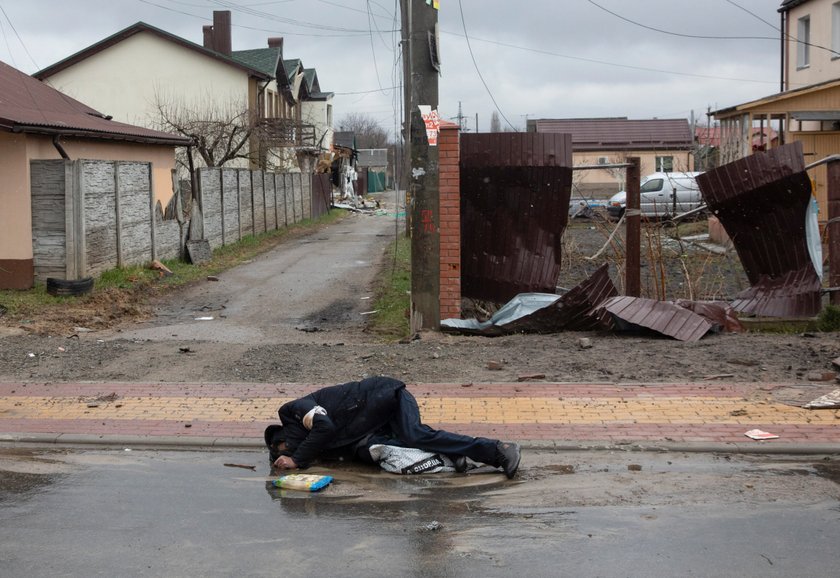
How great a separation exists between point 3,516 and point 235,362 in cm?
438

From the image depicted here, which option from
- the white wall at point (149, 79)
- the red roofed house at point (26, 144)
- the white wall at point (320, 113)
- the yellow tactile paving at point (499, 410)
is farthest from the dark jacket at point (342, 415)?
the white wall at point (320, 113)

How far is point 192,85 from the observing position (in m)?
40.7

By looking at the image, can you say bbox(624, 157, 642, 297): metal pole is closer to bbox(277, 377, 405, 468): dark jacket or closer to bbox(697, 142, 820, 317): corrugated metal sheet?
bbox(697, 142, 820, 317): corrugated metal sheet

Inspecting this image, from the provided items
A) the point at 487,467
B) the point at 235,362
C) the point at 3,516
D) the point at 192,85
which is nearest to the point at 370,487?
the point at 487,467

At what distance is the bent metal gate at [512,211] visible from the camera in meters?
11.0

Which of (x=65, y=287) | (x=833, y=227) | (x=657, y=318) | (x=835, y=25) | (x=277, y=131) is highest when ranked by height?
(x=835, y=25)

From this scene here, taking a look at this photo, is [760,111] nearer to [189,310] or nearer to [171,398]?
[189,310]

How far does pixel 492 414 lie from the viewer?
795 centimetres

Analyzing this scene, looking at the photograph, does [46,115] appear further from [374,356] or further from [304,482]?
[304,482]

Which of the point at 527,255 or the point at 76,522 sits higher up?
the point at 527,255

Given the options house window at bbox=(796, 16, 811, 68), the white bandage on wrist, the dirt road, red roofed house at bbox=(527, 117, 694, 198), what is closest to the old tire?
the dirt road

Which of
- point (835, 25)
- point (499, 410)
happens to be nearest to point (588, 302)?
point (499, 410)

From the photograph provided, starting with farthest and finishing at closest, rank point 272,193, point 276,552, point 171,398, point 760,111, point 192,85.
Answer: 1. point 192,85
2. point 272,193
3. point 760,111
4. point 171,398
5. point 276,552

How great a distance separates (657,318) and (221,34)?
38.1 meters
